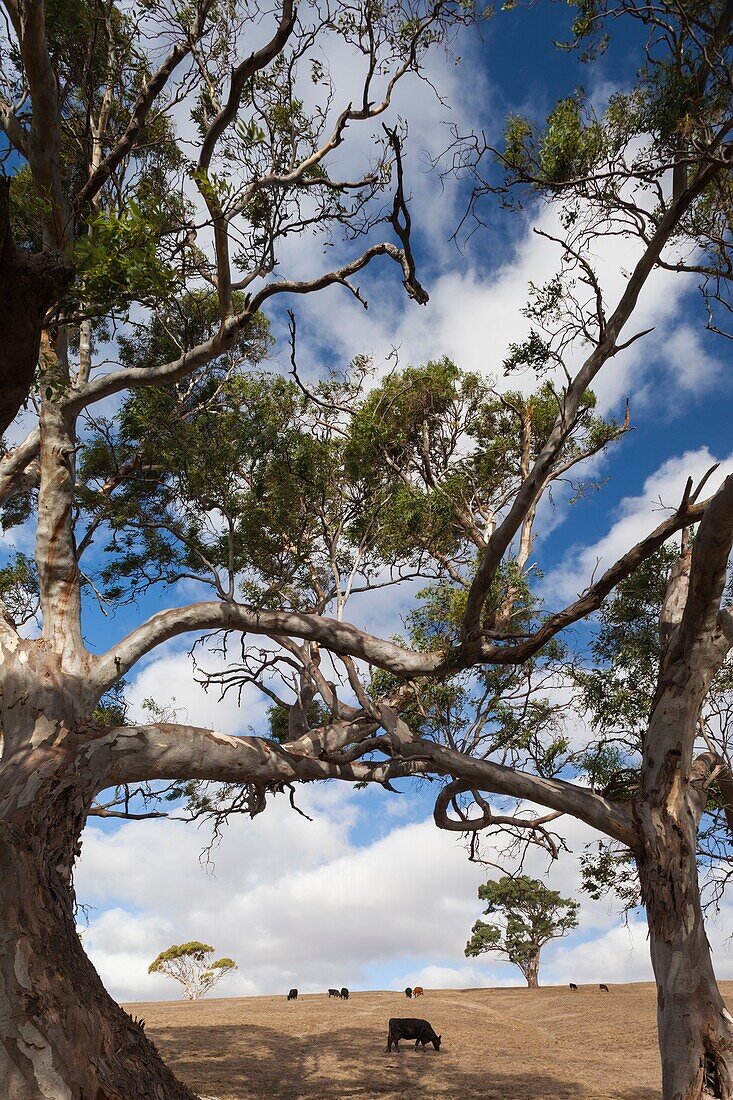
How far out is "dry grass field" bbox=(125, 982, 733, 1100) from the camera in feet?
42.3

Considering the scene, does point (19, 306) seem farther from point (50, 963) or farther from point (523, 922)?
point (523, 922)

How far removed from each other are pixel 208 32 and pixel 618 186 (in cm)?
559

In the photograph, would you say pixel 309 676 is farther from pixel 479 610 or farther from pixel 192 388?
pixel 192 388

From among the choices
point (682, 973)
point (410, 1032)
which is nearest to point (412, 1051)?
point (410, 1032)

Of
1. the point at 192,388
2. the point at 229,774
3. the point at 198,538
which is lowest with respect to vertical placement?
the point at 229,774

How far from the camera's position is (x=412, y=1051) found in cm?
1764

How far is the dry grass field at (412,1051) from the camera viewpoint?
12.9 metres

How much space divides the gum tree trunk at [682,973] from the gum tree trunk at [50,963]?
5.30 m

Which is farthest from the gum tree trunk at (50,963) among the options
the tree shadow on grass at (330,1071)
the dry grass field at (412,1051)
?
the dry grass field at (412,1051)

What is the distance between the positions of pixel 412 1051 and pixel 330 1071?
3.78 m

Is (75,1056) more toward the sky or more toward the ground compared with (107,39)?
more toward the ground

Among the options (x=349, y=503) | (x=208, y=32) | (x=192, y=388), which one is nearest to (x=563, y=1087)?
(x=349, y=503)

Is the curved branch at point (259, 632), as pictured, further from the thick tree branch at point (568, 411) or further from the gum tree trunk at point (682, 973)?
the gum tree trunk at point (682, 973)

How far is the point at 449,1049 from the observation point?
59.4ft
